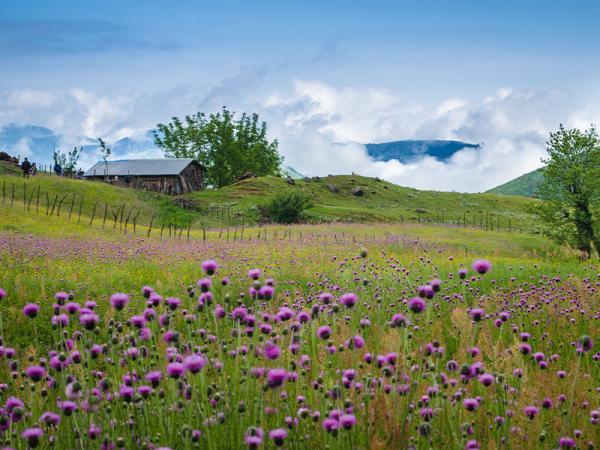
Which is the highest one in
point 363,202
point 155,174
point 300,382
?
point 155,174

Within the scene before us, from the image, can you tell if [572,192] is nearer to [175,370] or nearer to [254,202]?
[175,370]

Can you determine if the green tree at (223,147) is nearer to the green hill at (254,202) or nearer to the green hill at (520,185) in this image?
the green hill at (254,202)

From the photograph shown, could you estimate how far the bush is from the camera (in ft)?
153

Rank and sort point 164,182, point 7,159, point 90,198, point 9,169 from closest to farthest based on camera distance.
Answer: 1. point 90,198
2. point 9,169
3. point 7,159
4. point 164,182

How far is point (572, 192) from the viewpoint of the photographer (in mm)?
25078

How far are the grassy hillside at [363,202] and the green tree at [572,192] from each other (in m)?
20.9

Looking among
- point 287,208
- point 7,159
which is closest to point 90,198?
point 287,208

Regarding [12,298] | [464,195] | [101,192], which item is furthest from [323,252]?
[464,195]

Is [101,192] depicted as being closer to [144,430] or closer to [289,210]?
[289,210]

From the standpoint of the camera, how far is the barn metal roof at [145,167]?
66125 millimetres

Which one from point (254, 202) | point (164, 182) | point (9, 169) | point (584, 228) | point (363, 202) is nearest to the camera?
point (584, 228)

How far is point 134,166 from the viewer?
6831cm

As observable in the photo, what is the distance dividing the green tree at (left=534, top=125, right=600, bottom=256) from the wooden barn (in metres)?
45.8

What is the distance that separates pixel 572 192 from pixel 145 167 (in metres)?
54.8
